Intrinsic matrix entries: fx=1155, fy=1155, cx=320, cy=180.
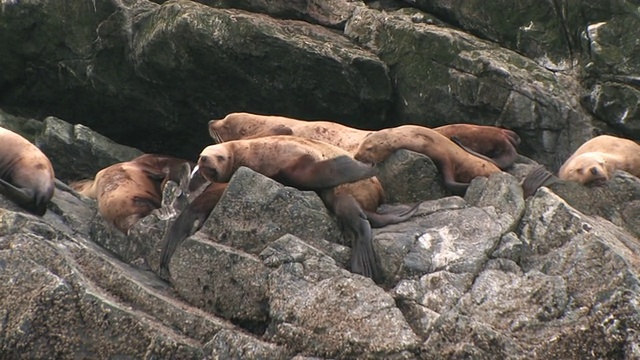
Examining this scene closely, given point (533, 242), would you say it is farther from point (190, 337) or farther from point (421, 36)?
point (421, 36)

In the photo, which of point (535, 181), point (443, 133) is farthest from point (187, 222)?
point (443, 133)

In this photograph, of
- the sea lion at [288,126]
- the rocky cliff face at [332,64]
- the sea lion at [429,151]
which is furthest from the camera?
the rocky cliff face at [332,64]

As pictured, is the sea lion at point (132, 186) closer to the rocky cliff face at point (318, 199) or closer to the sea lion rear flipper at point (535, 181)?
the rocky cliff face at point (318, 199)

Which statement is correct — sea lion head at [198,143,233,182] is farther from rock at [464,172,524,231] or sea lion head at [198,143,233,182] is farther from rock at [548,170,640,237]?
rock at [548,170,640,237]

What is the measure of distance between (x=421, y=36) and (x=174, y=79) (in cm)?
290

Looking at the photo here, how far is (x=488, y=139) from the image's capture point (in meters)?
12.0

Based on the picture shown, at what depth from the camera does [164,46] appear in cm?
1310

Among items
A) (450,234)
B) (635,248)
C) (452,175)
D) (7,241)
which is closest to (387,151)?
(452,175)

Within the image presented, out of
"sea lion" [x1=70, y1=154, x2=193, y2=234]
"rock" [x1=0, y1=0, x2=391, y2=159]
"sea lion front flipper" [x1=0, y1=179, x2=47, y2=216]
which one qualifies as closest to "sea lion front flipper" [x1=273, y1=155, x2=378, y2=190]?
"sea lion" [x1=70, y1=154, x2=193, y2=234]

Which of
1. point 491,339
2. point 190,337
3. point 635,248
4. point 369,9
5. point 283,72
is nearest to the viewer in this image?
point 491,339

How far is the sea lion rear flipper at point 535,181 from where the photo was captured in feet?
34.5

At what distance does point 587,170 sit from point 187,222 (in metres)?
3.89

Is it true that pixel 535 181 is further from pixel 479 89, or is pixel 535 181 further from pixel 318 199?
pixel 479 89

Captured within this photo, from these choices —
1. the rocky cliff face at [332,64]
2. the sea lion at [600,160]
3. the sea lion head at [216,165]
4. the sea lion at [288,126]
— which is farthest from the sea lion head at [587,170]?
the sea lion head at [216,165]
